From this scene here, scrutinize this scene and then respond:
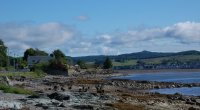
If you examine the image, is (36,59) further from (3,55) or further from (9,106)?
(9,106)

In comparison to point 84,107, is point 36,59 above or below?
above

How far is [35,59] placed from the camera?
19200cm

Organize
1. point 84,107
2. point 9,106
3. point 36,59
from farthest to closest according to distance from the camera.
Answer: point 36,59, point 84,107, point 9,106

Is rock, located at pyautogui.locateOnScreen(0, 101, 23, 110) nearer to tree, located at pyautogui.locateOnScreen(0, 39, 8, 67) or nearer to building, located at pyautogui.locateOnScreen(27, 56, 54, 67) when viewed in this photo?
tree, located at pyautogui.locateOnScreen(0, 39, 8, 67)

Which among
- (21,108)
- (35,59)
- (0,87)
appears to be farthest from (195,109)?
(35,59)

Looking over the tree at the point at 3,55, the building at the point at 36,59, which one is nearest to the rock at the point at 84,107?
the tree at the point at 3,55

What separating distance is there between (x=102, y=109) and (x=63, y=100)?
6214mm

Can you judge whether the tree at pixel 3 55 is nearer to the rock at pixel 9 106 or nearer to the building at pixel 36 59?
the building at pixel 36 59

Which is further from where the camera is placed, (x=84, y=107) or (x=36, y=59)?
(x=36, y=59)

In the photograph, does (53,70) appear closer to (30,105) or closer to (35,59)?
(35,59)

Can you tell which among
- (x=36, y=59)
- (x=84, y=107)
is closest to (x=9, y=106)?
(x=84, y=107)

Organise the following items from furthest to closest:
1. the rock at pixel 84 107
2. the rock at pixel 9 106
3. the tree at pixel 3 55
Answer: the tree at pixel 3 55 → the rock at pixel 84 107 → the rock at pixel 9 106

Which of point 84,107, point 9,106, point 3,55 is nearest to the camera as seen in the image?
point 9,106

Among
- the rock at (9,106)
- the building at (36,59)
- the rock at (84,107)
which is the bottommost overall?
the rock at (84,107)
